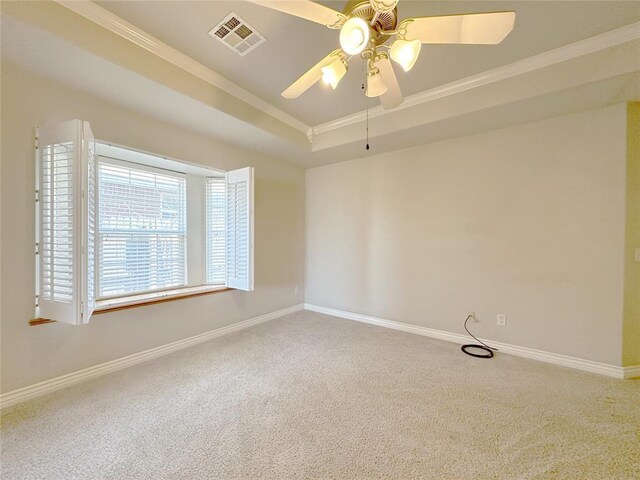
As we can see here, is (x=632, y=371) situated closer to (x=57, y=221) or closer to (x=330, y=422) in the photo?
(x=330, y=422)

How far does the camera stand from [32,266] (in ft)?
6.38

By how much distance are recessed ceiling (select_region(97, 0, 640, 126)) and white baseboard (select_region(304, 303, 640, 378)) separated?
275 cm

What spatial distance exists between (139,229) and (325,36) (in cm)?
273

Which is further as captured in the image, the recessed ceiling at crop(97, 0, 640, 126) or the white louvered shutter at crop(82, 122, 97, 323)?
the white louvered shutter at crop(82, 122, 97, 323)

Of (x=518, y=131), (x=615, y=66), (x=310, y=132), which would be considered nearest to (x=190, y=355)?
(x=310, y=132)

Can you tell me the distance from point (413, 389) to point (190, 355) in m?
2.20

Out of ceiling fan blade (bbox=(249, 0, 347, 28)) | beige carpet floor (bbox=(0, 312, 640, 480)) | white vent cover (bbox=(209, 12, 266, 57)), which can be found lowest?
beige carpet floor (bbox=(0, 312, 640, 480))

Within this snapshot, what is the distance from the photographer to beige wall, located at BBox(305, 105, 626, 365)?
2.34 metres

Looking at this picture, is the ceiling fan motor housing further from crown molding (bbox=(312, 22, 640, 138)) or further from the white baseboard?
the white baseboard

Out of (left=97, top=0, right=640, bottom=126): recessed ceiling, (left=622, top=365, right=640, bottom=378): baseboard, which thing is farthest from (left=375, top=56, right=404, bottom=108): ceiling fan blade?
(left=622, top=365, right=640, bottom=378): baseboard

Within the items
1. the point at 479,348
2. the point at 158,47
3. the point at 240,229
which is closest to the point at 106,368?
the point at 240,229

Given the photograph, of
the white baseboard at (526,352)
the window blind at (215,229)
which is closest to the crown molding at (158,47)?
the window blind at (215,229)

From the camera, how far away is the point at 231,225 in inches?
128

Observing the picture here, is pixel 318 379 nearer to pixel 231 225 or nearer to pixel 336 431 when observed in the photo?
pixel 336 431
